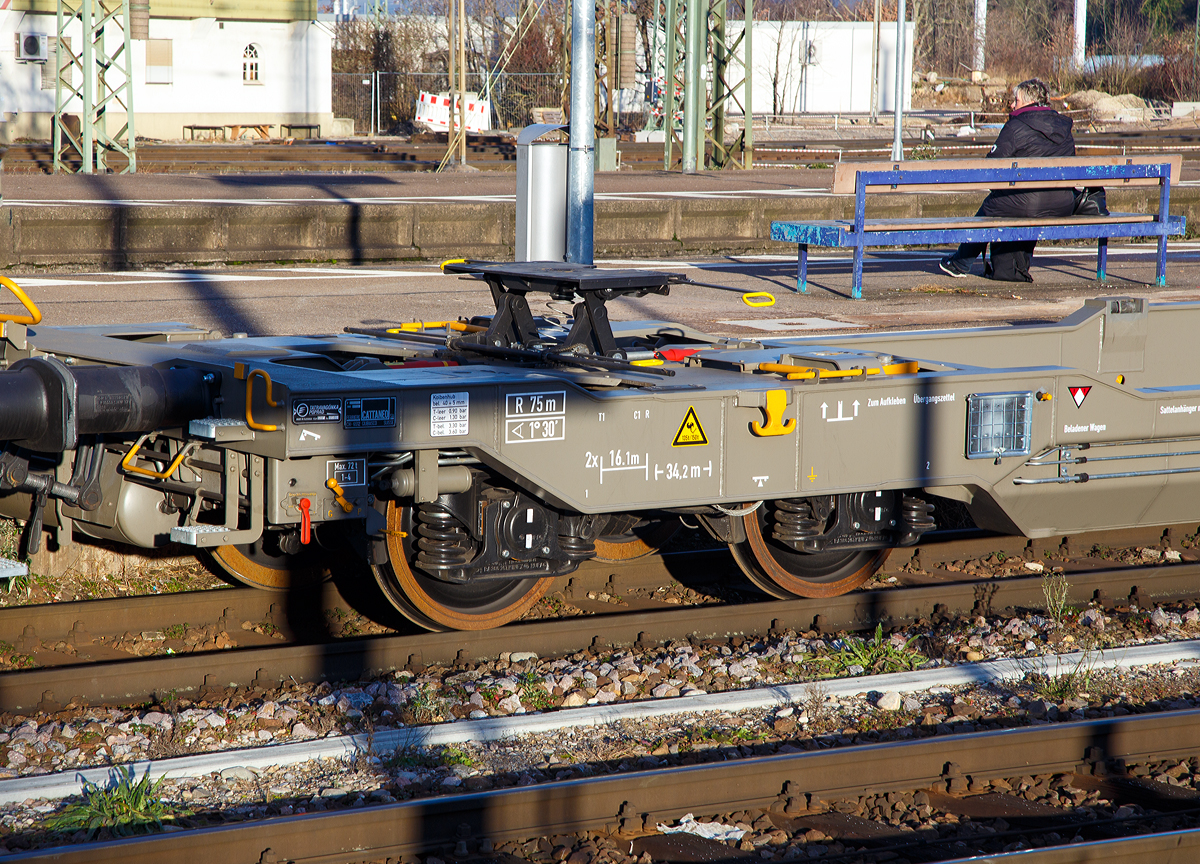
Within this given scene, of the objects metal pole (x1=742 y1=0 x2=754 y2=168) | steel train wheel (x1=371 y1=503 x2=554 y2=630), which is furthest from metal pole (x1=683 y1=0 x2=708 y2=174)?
steel train wheel (x1=371 y1=503 x2=554 y2=630)

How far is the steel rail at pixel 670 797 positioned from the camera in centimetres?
432

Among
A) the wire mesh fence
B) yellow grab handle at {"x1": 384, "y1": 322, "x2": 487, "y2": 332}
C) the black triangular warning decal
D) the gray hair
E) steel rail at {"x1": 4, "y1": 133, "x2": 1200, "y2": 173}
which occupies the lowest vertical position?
the black triangular warning decal

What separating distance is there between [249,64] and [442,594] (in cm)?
4700

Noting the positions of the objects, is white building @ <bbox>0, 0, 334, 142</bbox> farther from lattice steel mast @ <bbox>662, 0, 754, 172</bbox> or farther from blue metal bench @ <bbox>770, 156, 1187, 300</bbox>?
blue metal bench @ <bbox>770, 156, 1187, 300</bbox>

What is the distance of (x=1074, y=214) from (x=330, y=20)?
157ft

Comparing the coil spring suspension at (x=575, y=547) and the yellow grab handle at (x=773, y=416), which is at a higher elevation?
the yellow grab handle at (x=773, y=416)

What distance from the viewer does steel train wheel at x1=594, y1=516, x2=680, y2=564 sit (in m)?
7.87

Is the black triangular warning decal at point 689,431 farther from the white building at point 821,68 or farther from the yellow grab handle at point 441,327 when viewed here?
the white building at point 821,68

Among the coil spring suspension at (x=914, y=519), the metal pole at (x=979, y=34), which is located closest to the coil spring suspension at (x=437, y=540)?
the coil spring suspension at (x=914, y=519)

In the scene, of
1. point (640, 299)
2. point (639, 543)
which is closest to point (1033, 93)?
point (640, 299)

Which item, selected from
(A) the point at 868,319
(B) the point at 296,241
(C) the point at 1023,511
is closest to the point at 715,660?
(C) the point at 1023,511

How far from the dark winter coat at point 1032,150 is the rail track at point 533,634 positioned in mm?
6461

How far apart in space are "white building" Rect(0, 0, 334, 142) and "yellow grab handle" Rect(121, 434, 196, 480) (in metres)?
42.8

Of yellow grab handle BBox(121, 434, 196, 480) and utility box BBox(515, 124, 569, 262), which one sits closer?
yellow grab handle BBox(121, 434, 196, 480)
